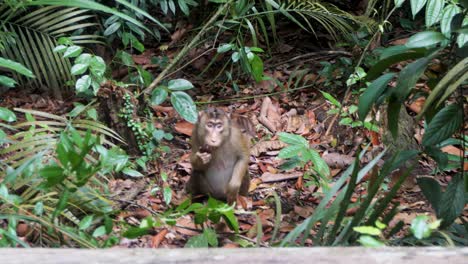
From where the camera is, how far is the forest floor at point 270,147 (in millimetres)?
4902

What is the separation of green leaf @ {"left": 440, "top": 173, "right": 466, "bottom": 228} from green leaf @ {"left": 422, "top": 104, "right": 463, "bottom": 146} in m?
0.23

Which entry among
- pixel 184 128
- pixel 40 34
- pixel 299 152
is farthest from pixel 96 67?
pixel 299 152

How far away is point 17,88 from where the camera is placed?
717 centimetres

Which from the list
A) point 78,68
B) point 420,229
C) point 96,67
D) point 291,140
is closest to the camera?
point 420,229

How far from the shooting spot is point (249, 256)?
6.61ft

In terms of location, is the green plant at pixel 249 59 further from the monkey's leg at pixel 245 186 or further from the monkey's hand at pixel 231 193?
the monkey's hand at pixel 231 193

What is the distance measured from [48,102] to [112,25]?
113cm

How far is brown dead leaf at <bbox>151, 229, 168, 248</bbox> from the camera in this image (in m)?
4.39

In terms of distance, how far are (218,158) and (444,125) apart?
2.47 meters

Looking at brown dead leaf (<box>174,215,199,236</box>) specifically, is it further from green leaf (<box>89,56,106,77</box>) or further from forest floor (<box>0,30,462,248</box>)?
green leaf (<box>89,56,106,77</box>)

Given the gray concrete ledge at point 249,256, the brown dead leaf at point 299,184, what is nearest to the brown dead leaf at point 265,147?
the brown dead leaf at point 299,184

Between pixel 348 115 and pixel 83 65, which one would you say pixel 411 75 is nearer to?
pixel 83 65

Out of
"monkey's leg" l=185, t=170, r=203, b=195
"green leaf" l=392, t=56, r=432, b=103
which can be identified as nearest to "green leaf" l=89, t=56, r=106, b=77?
"monkey's leg" l=185, t=170, r=203, b=195

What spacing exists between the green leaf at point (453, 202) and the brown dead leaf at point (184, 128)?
3493 mm
